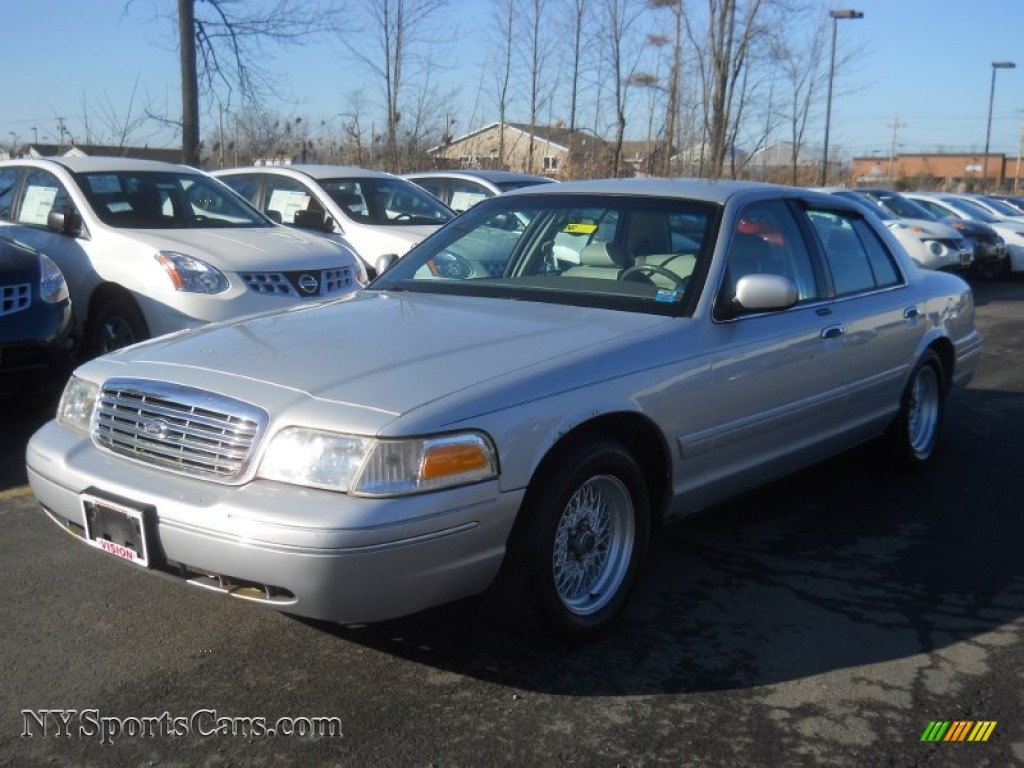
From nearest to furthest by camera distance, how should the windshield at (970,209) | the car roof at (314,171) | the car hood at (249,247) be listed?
the car hood at (249,247), the car roof at (314,171), the windshield at (970,209)

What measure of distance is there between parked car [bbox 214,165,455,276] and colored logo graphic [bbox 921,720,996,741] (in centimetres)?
787

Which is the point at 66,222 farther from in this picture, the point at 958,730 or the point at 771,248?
the point at 958,730

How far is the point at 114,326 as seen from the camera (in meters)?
7.49

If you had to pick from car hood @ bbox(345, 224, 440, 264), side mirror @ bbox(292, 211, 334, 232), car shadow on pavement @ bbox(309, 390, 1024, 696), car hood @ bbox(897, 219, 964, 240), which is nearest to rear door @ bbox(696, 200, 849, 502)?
car shadow on pavement @ bbox(309, 390, 1024, 696)

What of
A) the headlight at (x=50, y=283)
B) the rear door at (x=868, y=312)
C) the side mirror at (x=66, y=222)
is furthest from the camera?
the side mirror at (x=66, y=222)

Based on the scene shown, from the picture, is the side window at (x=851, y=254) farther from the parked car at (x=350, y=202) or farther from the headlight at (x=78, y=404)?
the parked car at (x=350, y=202)

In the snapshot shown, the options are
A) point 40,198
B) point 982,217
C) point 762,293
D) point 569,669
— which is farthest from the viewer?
point 982,217

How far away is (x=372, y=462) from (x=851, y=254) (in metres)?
3.39

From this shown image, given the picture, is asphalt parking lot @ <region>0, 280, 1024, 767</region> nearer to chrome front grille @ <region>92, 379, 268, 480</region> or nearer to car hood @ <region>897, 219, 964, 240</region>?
chrome front grille @ <region>92, 379, 268, 480</region>

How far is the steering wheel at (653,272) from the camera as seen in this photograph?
4.44m

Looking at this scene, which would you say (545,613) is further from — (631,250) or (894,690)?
(631,250)

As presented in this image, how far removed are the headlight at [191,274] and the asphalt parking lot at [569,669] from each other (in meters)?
2.51

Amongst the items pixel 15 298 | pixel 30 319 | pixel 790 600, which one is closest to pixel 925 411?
pixel 790 600

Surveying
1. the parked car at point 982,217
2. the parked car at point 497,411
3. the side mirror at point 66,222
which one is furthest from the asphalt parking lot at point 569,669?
the parked car at point 982,217
